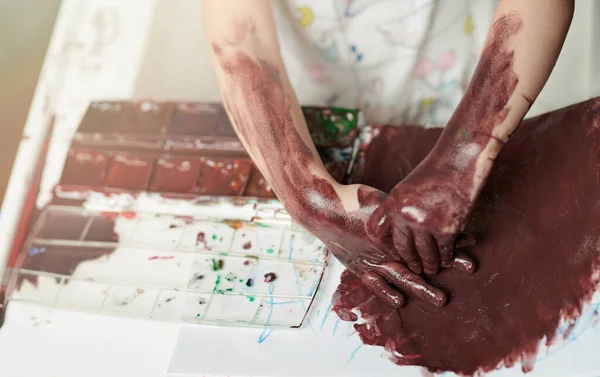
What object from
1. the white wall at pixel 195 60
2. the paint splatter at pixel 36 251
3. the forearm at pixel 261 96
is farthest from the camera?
the white wall at pixel 195 60

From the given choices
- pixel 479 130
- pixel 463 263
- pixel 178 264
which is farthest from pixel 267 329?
pixel 479 130

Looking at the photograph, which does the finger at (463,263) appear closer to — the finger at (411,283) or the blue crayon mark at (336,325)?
the finger at (411,283)

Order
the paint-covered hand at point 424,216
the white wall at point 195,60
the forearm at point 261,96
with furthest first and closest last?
1. the white wall at point 195,60
2. the forearm at point 261,96
3. the paint-covered hand at point 424,216

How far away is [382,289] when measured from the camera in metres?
0.75

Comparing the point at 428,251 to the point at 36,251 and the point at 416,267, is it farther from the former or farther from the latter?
the point at 36,251

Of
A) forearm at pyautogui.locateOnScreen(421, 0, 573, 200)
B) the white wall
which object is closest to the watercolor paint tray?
forearm at pyautogui.locateOnScreen(421, 0, 573, 200)

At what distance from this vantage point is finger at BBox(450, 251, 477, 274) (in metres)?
0.74

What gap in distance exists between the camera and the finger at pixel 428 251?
2.23 ft

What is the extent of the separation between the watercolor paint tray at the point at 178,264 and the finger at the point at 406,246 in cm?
15

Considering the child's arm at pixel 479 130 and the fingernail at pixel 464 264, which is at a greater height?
the child's arm at pixel 479 130

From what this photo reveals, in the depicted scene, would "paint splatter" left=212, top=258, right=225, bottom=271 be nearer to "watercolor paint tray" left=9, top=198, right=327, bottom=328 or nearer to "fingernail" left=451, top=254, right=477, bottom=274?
"watercolor paint tray" left=9, top=198, right=327, bottom=328

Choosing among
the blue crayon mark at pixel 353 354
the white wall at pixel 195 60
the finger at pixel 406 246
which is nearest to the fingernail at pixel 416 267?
the finger at pixel 406 246

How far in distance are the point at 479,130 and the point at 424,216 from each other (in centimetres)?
13

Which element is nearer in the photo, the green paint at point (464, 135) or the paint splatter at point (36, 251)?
the green paint at point (464, 135)
